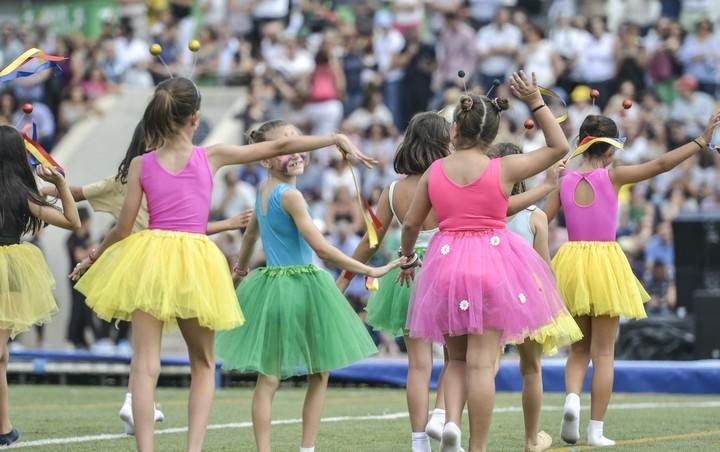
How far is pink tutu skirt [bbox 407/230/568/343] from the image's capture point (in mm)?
7289

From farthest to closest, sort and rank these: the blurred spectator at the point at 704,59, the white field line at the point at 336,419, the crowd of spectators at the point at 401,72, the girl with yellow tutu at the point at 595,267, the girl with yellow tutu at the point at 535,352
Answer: the blurred spectator at the point at 704,59
the crowd of spectators at the point at 401,72
the white field line at the point at 336,419
the girl with yellow tutu at the point at 595,267
the girl with yellow tutu at the point at 535,352

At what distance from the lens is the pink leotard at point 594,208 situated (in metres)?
9.08

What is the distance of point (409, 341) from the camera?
Result: 8422 millimetres

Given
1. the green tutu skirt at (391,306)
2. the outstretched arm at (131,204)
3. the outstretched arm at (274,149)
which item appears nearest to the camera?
the outstretched arm at (274,149)

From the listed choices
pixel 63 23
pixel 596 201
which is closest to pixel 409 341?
pixel 596 201

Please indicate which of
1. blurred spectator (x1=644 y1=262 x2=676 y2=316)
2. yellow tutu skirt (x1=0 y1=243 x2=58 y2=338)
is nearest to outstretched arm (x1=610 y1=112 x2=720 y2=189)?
yellow tutu skirt (x1=0 y1=243 x2=58 y2=338)

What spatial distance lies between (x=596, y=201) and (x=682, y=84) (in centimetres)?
1033

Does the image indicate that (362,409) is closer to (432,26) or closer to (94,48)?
(432,26)

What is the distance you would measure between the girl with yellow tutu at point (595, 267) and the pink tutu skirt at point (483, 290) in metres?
1.47

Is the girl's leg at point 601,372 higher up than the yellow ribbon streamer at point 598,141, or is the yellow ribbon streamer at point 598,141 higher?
the yellow ribbon streamer at point 598,141

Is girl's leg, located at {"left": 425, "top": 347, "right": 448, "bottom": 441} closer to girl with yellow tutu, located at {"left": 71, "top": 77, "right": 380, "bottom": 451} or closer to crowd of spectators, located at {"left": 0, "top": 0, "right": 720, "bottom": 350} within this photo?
girl with yellow tutu, located at {"left": 71, "top": 77, "right": 380, "bottom": 451}

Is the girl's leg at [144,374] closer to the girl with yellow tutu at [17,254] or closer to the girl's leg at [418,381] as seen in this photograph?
the girl's leg at [418,381]

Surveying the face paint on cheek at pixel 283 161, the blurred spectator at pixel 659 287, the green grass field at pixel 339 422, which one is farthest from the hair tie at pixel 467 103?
the blurred spectator at pixel 659 287

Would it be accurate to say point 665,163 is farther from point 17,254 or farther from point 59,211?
point 17,254
